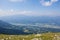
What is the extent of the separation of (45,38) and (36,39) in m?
1.39

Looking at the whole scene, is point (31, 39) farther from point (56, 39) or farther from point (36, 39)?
point (56, 39)

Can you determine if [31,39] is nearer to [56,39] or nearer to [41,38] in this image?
[41,38]

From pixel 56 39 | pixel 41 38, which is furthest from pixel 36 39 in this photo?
pixel 56 39

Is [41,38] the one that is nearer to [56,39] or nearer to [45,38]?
[45,38]

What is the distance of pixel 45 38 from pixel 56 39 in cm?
172

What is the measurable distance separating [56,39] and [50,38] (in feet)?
2.89

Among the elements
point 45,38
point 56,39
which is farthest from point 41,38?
point 56,39

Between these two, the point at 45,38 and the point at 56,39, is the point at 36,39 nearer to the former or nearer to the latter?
the point at 45,38

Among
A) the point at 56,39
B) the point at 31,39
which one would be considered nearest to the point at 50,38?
the point at 56,39

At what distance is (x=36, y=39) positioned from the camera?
25781 millimetres

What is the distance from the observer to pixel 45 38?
26.2 meters

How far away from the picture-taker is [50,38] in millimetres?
26766

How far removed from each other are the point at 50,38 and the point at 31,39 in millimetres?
2784

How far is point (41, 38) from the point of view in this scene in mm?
26172
